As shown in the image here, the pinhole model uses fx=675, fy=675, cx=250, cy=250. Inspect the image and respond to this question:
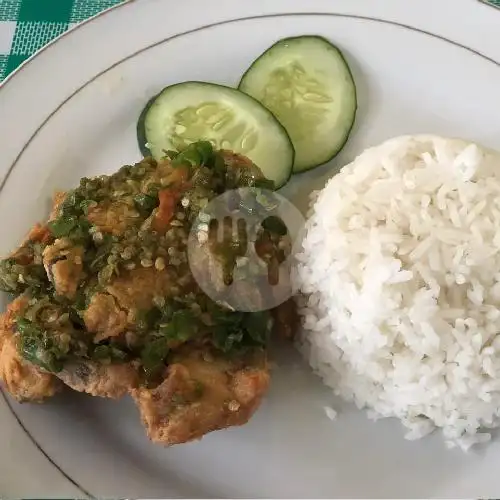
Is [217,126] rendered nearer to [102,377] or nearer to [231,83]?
[231,83]

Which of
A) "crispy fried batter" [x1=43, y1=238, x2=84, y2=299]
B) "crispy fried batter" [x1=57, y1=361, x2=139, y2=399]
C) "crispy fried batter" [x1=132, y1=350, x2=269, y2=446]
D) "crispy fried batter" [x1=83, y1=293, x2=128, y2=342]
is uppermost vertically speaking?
"crispy fried batter" [x1=43, y1=238, x2=84, y2=299]

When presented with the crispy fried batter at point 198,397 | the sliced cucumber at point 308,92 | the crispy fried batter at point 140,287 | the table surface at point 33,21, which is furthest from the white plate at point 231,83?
the crispy fried batter at point 140,287

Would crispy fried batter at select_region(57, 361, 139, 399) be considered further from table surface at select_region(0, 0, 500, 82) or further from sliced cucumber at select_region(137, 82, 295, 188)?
table surface at select_region(0, 0, 500, 82)

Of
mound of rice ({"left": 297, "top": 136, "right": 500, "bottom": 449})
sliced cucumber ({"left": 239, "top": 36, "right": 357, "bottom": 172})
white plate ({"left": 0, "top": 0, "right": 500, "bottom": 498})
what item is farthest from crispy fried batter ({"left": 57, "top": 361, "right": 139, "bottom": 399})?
sliced cucumber ({"left": 239, "top": 36, "right": 357, "bottom": 172})

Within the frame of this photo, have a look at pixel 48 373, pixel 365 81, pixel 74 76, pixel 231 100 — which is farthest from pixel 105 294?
pixel 365 81

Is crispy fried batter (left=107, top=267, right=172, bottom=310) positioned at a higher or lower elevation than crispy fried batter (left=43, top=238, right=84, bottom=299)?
lower

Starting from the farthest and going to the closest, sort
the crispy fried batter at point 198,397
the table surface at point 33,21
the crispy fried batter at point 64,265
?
1. the table surface at point 33,21
2. the crispy fried batter at point 64,265
3. the crispy fried batter at point 198,397

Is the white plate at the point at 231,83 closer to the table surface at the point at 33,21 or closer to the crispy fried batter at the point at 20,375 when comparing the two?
the crispy fried batter at the point at 20,375

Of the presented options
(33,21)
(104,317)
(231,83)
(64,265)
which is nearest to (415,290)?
(104,317)
